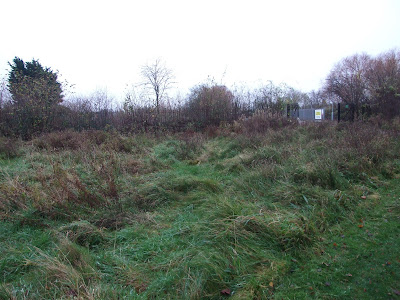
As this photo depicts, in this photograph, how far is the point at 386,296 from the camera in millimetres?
2260

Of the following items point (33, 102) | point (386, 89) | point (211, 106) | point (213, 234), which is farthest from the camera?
point (211, 106)

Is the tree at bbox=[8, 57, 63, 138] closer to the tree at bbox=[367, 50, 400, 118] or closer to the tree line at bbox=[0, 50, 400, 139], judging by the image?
the tree line at bbox=[0, 50, 400, 139]

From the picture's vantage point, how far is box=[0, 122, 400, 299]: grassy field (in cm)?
248

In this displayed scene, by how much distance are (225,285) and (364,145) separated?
18.2 ft

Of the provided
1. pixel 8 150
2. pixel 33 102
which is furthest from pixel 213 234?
pixel 33 102

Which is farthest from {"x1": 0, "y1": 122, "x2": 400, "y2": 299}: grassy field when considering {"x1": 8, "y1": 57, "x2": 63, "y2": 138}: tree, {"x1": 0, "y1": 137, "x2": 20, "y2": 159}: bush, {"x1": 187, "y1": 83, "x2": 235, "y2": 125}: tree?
{"x1": 187, "y1": 83, "x2": 235, "y2": 125}: tree

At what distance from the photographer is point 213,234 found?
3.23 metres

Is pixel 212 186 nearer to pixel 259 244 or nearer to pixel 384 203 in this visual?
pixel 259 244

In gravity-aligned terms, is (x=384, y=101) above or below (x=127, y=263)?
above

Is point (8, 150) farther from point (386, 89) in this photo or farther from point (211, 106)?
point (386, 89)

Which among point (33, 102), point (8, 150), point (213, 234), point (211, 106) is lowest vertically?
point (213, 234)

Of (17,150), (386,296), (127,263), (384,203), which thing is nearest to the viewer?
(386,296)

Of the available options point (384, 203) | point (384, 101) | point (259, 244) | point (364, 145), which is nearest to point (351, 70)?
point (384, 101)

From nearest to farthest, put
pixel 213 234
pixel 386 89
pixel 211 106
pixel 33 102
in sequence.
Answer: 1. pixel 213 234
2. pixel 33 102
3. pixel 386 89
4. pixel 211 106
